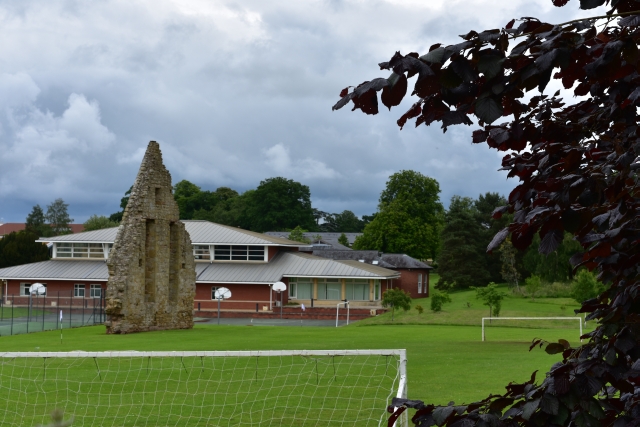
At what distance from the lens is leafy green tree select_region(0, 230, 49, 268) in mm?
80438

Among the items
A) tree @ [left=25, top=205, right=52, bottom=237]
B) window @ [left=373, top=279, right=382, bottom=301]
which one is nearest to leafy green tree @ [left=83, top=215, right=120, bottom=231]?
tree @ [left=25, top=205, right=52, bottom=237]

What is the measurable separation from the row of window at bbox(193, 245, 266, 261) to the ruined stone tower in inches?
966

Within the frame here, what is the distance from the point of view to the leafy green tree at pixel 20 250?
80438mm

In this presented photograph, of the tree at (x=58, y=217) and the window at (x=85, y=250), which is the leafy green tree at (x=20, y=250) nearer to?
the window at (x=85, y=250)

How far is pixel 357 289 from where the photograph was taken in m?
62.1

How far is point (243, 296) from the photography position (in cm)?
5984

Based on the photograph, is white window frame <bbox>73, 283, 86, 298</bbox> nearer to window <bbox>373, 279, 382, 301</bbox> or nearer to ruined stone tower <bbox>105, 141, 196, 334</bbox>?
window <bbox>373, 279, 382, 301</bbox>

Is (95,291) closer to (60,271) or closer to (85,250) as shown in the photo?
(60,271)

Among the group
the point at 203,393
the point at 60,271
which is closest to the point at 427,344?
the point at 203,393

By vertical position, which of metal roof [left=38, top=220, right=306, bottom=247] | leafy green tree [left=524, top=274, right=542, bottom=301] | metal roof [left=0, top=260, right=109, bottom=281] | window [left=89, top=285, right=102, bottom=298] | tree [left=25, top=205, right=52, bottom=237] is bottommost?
window [left=89, top=285, right=102, bottom=298]

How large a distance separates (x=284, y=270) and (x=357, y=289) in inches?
233

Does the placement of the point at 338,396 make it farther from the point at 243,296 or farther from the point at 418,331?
the point at 243,296

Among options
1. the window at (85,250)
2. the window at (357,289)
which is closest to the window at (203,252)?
the window at (85,250)

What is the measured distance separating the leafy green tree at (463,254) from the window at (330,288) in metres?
17.1
